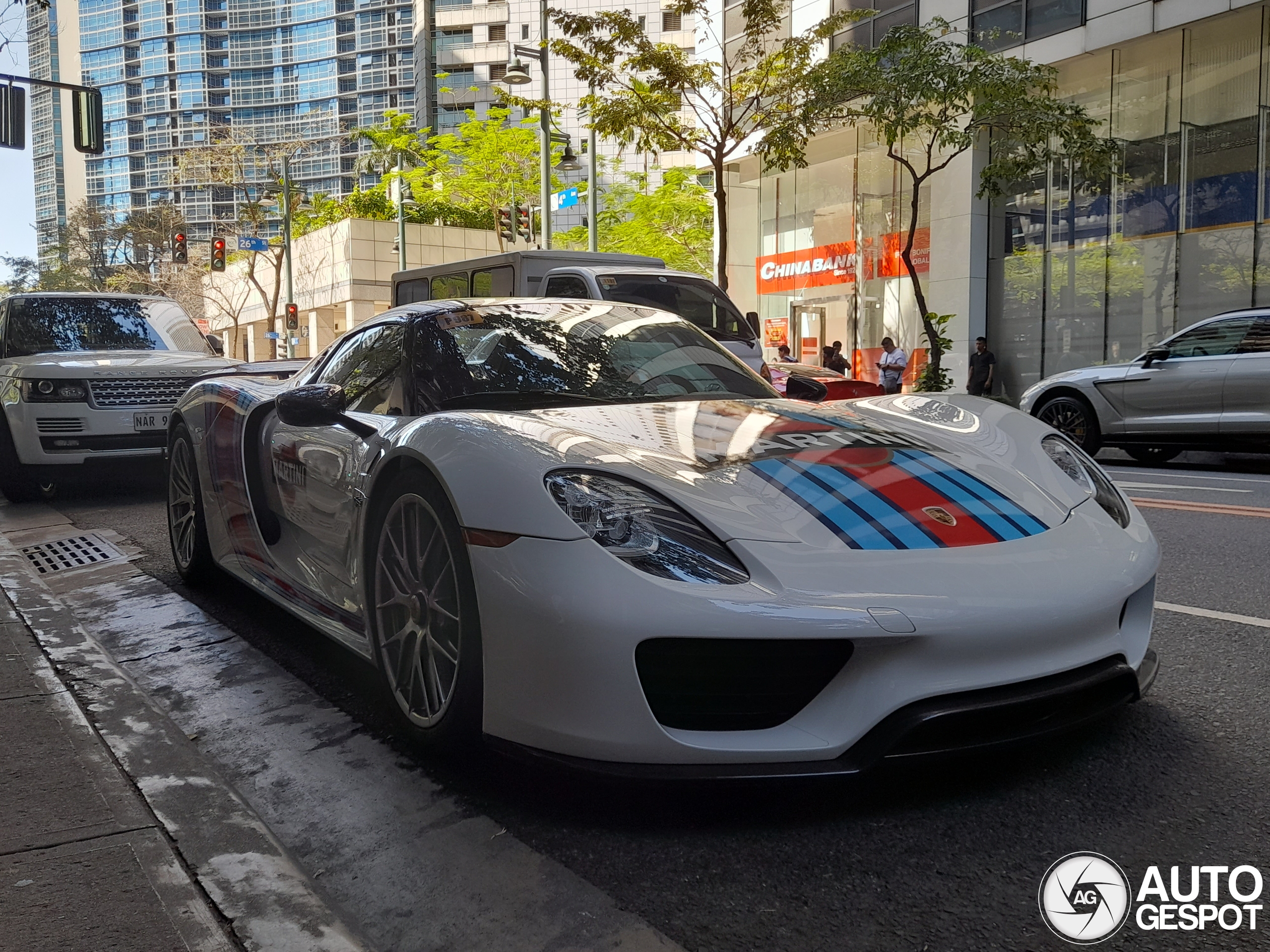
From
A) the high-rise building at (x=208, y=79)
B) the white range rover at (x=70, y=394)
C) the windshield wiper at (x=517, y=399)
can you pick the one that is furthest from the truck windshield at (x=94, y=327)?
the high-rise building at (x=208, y=79)

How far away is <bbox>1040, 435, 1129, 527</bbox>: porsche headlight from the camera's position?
3068mm

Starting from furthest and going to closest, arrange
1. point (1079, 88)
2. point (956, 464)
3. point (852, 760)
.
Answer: point (1079, 88), point (956, 464), point (852, 760)

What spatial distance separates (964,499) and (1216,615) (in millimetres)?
1965

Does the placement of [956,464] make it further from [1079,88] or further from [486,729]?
[1079,88]

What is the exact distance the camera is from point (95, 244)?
65188mm

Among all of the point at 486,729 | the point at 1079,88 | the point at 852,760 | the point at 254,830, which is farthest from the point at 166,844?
the point at 1079,88

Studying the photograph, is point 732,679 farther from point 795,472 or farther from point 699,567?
point 795,472

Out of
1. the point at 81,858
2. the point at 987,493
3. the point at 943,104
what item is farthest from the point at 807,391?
the point at 943,104

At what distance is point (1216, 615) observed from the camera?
4.13 metres

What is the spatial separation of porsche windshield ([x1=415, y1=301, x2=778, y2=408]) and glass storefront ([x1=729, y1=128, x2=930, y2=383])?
62.8 feet

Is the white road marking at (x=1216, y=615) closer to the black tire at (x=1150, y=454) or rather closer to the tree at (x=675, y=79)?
the black tire at (x=1150, y=454)

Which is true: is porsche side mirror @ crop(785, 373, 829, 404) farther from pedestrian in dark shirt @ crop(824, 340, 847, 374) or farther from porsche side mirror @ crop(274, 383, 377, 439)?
pedestrian in dark shirt @ crop(824, 340, 847, 374)

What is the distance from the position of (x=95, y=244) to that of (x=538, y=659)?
71.4m

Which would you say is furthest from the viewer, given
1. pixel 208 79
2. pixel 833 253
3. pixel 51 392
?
pixel 208 79
